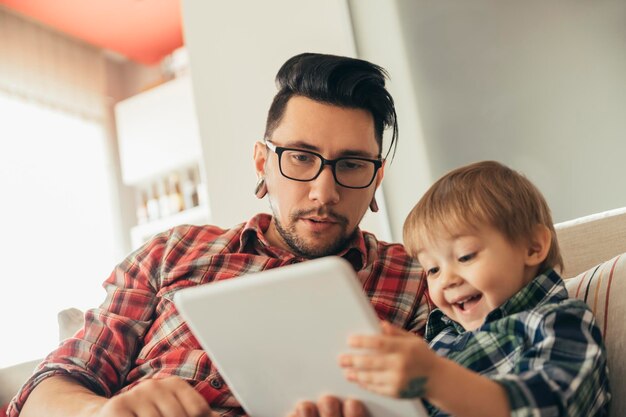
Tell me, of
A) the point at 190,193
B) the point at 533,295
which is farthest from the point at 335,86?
the point at 190,193

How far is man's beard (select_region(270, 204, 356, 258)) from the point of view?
51.9 inches

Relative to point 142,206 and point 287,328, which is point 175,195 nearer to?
point 142,206

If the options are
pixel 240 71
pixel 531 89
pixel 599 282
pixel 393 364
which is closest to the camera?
pixel 393 364

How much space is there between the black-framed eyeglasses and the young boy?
0.30 metres

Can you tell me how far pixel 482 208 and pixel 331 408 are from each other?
393 mm

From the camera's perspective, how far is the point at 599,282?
1006 millimetres

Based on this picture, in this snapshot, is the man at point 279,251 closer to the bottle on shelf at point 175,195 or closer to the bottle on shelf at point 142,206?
the bottle on shelf at point 175,195

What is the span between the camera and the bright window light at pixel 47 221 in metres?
3.95

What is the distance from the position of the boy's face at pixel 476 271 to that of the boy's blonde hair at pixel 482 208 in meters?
0.02

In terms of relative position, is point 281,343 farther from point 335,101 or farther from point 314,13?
point 314,13

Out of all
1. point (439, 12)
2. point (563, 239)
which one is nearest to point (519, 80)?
point (439, 12)

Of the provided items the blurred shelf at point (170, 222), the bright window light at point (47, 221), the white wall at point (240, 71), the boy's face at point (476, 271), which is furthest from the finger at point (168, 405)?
the blurred shelf at point (170, 222)

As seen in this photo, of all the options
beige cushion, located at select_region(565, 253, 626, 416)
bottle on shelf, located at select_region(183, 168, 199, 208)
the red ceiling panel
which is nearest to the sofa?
beige cushion, located at select_region(565, 253, 626, 416)

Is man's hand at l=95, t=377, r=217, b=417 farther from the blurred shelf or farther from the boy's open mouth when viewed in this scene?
the blurred shelf
